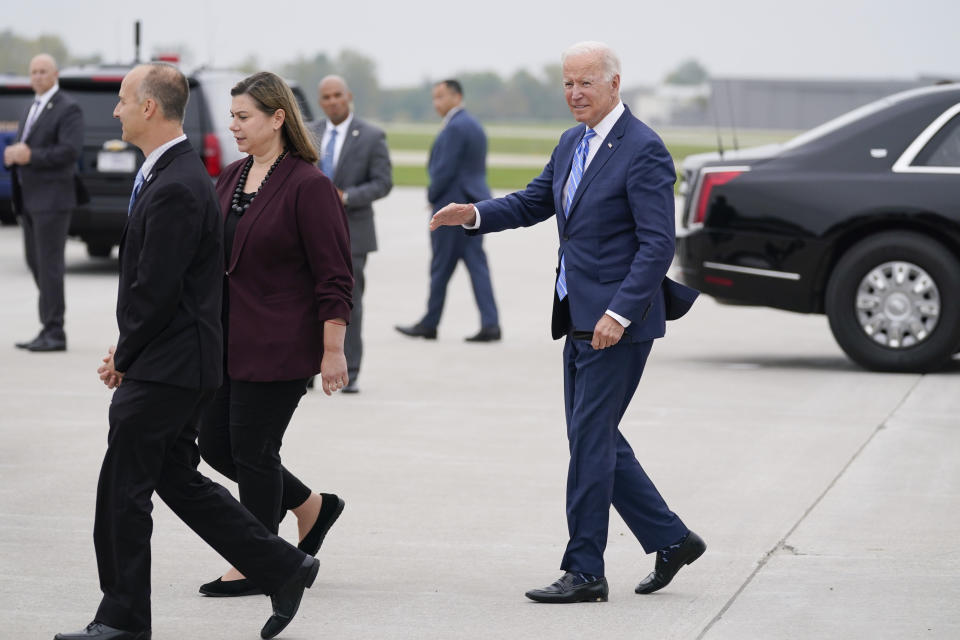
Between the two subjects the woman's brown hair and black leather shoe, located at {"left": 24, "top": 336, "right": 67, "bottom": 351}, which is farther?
black leather shoe, located at {"left": 24, "top": 336, "right": 67, "bottom": 351}

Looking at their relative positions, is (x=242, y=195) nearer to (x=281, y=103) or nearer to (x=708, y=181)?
(x=281, y=103)

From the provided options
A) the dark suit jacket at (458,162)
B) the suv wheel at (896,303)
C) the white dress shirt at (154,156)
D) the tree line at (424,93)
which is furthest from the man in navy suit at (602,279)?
the tree line at (424,93)

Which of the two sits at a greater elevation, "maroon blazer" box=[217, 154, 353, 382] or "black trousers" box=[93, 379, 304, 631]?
"maroon blazer" box=[217, 154, 353, 382]

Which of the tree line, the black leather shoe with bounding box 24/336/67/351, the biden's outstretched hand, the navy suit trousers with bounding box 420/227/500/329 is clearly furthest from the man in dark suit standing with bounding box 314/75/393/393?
the tree line

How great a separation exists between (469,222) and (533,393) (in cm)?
418

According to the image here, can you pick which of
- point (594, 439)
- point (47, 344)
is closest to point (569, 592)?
point (594, 439)

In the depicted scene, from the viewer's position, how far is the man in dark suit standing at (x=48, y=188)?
10.8m

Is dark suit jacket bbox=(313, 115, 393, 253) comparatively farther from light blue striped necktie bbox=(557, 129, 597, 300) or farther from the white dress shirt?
the white dress shirt

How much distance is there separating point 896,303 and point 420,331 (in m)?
3.58

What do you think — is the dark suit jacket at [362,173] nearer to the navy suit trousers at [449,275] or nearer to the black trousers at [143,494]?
the navy suit trousers at [449,275]

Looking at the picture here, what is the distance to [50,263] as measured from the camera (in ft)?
35.6

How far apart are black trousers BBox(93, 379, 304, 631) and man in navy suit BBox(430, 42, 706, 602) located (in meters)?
1.13

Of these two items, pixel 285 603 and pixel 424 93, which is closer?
pixel 285 603

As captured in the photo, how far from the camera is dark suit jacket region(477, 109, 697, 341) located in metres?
5.02
